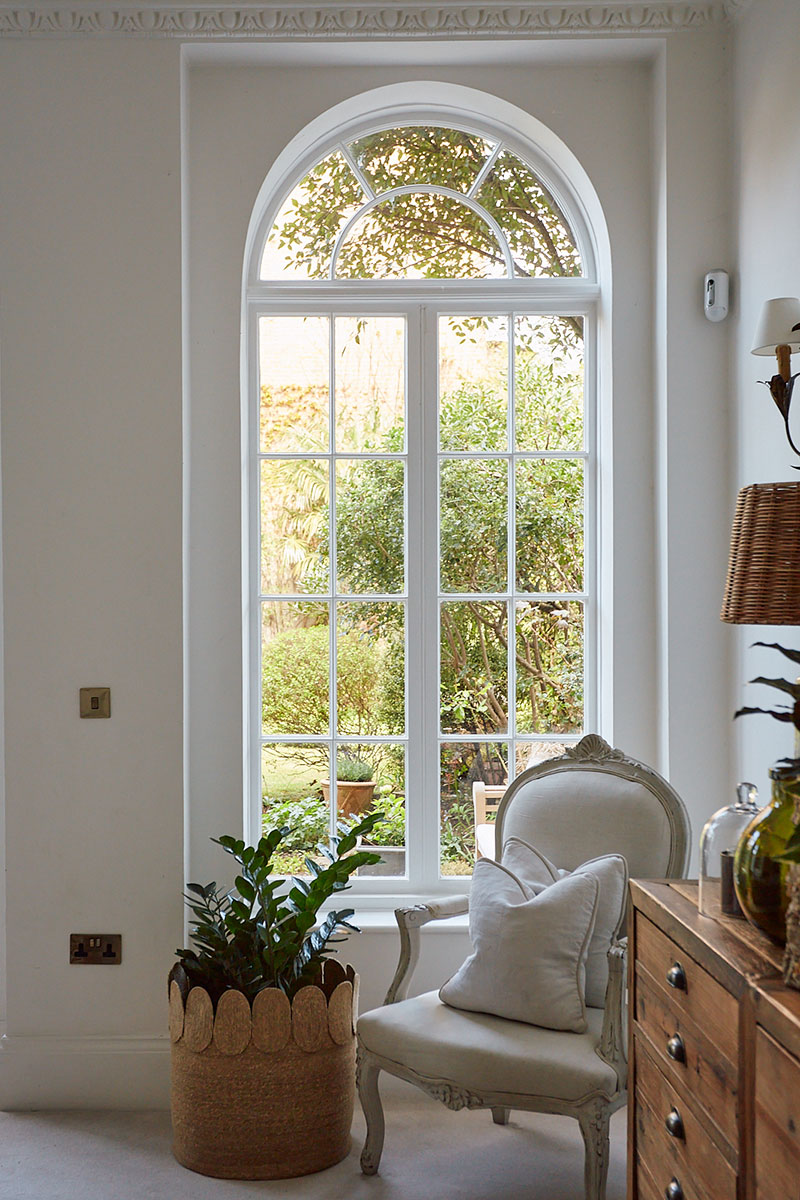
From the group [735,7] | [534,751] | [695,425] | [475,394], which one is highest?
[735,7]

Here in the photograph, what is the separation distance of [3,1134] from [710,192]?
125 inches

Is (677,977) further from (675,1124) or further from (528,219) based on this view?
(528,219)

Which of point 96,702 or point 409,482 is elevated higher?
point 409,482

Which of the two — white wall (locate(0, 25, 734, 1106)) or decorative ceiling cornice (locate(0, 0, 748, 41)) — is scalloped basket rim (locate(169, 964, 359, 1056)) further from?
decorative ceiling cornice (locate(0, 0, 748, 41))

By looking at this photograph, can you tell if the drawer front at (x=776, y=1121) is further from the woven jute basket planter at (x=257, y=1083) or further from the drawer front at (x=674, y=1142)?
the woven jute basket planter at (x=257, y=1083)

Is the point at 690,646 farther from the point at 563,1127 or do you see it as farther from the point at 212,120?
the point at 212,120

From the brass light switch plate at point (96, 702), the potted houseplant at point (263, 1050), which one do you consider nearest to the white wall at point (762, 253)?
the potted houseplant at point (263, 1050)

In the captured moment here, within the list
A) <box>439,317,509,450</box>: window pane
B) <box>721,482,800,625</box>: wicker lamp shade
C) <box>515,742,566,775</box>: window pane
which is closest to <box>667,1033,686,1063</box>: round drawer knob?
<box>721,482,800,625</box>: wicker lamp shade

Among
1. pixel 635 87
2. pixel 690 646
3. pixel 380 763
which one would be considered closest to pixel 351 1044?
pixel 380 763

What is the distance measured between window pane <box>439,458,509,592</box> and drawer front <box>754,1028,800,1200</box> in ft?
6.24

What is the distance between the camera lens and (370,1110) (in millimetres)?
2381

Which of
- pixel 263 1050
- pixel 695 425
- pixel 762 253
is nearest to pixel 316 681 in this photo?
pixel 263 1050

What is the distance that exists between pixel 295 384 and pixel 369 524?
0.49 meters

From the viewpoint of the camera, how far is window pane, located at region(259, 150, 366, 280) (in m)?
3.15
